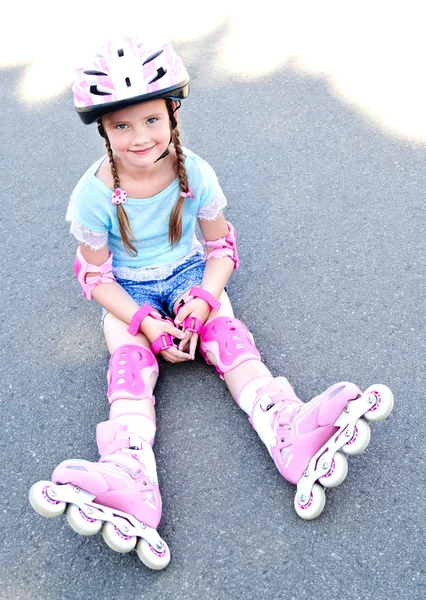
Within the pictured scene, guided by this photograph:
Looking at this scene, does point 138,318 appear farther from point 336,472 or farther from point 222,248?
point 336,472

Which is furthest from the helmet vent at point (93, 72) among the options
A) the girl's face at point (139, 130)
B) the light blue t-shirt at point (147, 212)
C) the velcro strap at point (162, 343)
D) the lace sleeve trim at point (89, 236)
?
the velcro strap at point (162, 343)

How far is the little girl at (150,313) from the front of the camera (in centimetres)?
189

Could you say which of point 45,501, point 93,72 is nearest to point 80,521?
point 45,501

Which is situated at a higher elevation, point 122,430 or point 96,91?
point 96,91

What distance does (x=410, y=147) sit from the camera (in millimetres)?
3262

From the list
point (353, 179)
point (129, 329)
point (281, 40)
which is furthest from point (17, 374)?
point (281, 40)

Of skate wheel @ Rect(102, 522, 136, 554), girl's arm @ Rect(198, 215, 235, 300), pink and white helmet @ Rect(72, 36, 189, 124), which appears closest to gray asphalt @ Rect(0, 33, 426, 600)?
skate wheel @ Rect(102, 522, 136, 554)

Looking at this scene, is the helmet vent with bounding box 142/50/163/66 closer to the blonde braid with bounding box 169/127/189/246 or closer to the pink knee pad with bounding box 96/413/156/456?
the blonde braid with bounding box 169/127/189/246

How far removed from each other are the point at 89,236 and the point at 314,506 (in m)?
1.02

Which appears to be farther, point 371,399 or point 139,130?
point 139,130

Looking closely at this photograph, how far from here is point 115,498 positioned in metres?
1.88

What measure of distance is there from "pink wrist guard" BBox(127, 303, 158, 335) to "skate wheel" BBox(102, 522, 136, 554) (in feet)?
2.25

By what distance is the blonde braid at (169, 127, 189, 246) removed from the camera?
2.28m

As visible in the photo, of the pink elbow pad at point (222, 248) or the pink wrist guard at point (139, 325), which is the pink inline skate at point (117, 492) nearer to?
the pink wrist guard at point (139, 325)
